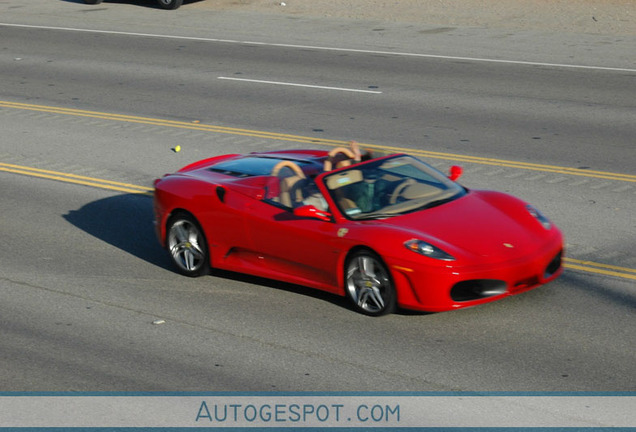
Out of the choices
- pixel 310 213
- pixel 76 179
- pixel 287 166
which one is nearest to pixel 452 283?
pixel 310 213

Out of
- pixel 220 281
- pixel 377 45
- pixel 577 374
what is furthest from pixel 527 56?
pixel 577 374

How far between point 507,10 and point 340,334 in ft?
67.8

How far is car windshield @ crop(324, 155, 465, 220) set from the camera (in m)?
9.15

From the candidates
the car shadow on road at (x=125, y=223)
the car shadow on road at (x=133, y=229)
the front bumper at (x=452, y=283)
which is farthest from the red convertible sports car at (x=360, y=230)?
the car shadow on road at (x=125, y=223)

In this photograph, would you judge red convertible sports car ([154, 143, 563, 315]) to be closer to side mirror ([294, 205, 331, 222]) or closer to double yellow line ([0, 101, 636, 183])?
side mirror ([294, 205, 331, 222])

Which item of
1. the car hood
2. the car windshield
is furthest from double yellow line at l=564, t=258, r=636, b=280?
the car windshield

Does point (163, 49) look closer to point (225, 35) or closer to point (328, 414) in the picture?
point (225, 35)

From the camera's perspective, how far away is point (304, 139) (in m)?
15.6

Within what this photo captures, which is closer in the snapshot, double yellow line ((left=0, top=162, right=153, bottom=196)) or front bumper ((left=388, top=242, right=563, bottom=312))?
front bumper ((left=388, top=242, right=563, bottom=312))

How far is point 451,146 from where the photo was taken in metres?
14.9

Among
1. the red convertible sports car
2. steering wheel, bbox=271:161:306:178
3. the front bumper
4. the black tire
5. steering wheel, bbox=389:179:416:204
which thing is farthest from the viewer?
the black tire

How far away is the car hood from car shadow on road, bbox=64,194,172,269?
3.02 metres

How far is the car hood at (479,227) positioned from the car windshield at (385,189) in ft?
0.59

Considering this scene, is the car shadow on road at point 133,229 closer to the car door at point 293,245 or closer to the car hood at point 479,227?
the car door at point 293,245
